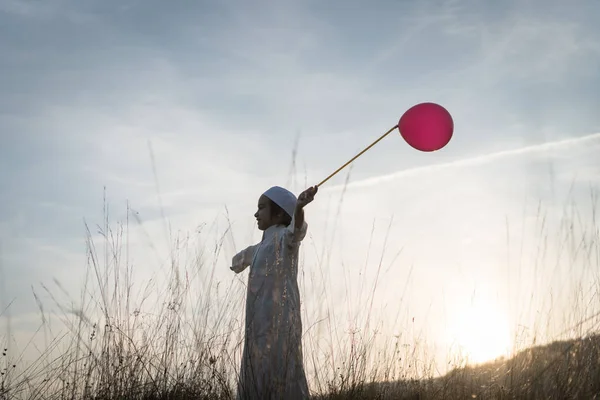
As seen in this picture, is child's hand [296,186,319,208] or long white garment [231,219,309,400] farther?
long white garment [231,219,309,400]

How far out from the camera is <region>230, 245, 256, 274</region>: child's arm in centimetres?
462

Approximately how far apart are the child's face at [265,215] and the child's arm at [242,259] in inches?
8.1

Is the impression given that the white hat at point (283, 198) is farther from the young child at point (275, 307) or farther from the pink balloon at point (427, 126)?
the pink balloon at point (427, 126)

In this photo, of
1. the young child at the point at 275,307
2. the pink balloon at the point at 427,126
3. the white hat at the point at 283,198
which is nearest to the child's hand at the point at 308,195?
Result: the young child at the point at 275,307

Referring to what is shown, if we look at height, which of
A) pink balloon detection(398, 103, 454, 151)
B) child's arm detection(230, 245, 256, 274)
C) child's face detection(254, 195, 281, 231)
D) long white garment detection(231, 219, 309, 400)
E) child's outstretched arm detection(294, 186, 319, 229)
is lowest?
long white garment detection(231, 219, 309, 400)

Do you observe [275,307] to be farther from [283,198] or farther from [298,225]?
[283,198]

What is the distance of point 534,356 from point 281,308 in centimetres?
159

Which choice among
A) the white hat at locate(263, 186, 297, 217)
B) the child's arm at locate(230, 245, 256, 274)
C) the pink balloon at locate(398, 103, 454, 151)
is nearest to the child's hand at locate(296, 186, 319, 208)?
the white hat at locate(263, 186, 297, 217)

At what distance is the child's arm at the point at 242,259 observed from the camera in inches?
182

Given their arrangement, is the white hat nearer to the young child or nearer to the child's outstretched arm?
the young child

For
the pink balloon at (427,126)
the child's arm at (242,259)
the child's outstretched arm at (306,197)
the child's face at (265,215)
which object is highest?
the pink balloon at (427,126)

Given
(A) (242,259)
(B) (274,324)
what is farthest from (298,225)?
(A) (242,259)

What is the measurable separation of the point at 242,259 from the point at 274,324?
0.75 meters

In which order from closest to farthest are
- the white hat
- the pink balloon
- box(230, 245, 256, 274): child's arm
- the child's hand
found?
the child's hand < the pink balloon < the white hat < box(230, 245, 256, 274): child's arm
